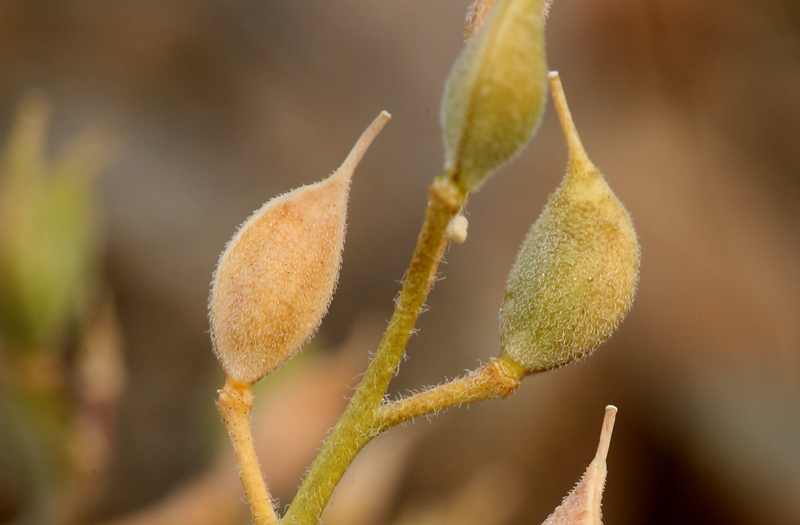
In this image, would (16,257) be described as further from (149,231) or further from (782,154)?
(782,154)

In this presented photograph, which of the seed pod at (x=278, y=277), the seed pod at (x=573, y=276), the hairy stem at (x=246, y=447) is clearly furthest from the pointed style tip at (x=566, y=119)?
the hairy stem at (x=246, y=447)

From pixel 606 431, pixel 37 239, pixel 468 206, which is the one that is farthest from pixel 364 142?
pixel 468 206

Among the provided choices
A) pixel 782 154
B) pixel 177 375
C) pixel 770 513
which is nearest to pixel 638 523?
pixel 770 513

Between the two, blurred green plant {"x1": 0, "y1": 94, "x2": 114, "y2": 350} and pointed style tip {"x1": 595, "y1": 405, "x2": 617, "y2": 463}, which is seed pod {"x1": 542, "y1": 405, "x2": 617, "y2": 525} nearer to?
pointed style tip {"x1": 595, "y1": 405, "x2": 617, "y2": 463}

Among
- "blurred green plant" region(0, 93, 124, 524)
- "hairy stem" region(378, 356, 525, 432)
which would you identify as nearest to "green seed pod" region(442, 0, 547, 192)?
"hairy stem" region(378, 356, 525, 432)

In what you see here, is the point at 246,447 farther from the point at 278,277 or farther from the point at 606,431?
the point at 606,431

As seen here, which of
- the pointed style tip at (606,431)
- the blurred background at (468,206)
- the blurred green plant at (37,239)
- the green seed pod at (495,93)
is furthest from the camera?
the blurred background at (468,206)

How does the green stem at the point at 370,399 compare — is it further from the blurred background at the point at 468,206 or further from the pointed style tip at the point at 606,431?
the blurred background at the point at 468,206
